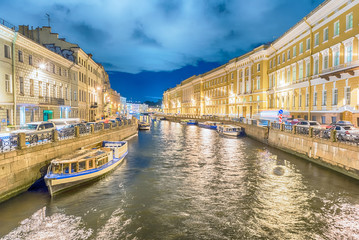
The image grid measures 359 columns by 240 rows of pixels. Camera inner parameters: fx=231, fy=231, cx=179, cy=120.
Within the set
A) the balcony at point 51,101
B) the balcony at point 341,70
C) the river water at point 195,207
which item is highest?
the balcony at point 341,70

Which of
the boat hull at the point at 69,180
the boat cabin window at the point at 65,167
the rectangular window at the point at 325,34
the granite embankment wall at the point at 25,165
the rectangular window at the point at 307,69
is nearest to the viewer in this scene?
the granite embankment wall at the point at 25,165

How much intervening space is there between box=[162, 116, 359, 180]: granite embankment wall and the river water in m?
0.82

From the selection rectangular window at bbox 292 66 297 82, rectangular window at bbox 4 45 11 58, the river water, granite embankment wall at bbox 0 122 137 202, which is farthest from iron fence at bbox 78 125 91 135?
rectangular window at bbox 292 66 297 82

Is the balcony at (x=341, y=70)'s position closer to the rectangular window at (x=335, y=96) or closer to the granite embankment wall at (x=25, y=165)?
the rectangular window at (x=335, y=96)

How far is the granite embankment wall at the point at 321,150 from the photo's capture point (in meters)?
16.7

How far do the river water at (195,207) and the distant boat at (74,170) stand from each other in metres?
0.60

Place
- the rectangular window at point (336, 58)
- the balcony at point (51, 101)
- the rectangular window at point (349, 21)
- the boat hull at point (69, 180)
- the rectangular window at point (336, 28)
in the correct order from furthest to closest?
the balcony at point (51, 101)
the rectangular window at point (336, 28)
the rectangular window at point (336, 58)
the rectangular window at point (349, 21)
the boat hull at point (69, 180)

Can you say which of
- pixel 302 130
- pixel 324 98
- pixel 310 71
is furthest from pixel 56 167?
pixel 310 71

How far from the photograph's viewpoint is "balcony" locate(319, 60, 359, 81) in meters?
24.9

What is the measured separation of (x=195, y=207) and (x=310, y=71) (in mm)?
31952

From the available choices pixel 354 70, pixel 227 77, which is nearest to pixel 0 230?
pixel 354 70

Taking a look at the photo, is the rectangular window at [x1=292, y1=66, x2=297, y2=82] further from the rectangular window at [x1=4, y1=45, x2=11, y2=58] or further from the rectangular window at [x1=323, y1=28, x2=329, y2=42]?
the rectangular window at [x1=4, y1=45, x2=11, y2=58]

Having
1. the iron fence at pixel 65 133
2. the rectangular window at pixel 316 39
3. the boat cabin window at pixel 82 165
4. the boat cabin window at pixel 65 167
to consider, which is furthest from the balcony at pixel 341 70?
the iron fence at pixel 65 133

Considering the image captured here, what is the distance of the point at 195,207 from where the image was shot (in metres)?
12.9
